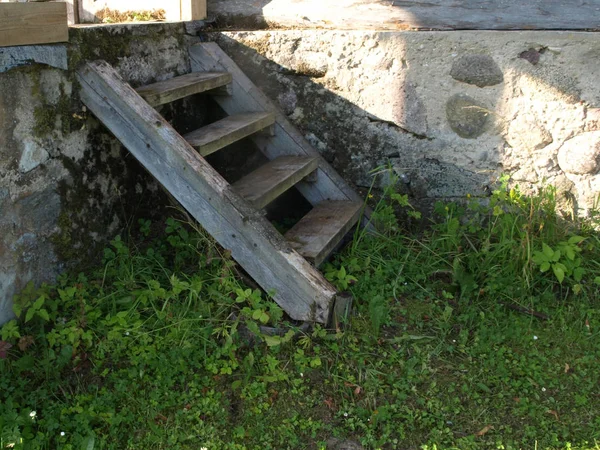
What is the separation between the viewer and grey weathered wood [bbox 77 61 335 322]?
2.98 m

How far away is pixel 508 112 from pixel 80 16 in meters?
2.70

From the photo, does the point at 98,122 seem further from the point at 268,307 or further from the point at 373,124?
the point at 373,124

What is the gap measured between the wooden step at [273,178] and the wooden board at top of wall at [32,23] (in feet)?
3.58

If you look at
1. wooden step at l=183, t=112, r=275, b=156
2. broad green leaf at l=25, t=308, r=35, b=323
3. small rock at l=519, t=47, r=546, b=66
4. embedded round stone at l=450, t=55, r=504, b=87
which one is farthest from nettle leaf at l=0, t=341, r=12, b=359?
small rock at l=519, t=47, r=546, b=66

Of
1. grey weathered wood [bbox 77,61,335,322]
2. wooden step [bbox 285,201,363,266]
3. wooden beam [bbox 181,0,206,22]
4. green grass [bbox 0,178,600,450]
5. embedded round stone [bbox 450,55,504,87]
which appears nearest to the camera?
green grass [bbox 0,178,600,450]

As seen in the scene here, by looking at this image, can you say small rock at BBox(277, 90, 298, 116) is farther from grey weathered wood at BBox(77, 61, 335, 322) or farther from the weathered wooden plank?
grey weathered wood at BBox(77, 61, 335, 322)

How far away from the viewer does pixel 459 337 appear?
3.05m

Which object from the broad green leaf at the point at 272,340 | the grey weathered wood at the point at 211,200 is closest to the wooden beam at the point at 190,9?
the grey weathered wood at the point at 211,200

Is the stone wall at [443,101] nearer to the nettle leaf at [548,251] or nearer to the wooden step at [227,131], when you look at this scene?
the wooden step at [227,131]

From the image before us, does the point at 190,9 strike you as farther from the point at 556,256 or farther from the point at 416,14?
the point at 556,256

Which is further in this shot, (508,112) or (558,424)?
(508,112)

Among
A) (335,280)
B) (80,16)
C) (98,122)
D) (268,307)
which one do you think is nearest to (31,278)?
(98,122)

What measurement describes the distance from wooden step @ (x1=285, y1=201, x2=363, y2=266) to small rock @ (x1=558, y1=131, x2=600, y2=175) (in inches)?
45.8

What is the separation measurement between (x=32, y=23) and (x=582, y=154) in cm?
278
